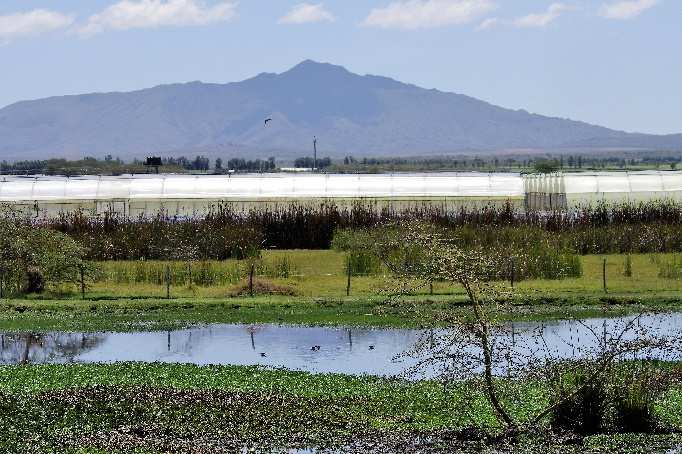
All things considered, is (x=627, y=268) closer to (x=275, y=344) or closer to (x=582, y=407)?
(x=275, y=344)

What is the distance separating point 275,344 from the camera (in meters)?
33.6

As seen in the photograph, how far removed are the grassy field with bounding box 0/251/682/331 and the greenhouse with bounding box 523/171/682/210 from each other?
26.8 meters

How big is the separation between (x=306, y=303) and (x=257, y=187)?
39397mm

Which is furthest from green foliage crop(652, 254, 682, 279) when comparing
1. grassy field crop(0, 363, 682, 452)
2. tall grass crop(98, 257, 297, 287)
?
grassy field crop(0, 363, 682, 452)

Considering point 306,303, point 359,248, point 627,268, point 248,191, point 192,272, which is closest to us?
point 306,303

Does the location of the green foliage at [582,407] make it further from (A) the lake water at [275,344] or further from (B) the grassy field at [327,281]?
(B) the grassy field at [327,281]

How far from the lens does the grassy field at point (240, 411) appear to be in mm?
21281

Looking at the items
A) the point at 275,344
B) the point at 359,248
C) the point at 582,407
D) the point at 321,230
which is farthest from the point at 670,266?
the point at 582,407

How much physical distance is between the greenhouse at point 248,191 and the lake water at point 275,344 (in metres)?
38.8

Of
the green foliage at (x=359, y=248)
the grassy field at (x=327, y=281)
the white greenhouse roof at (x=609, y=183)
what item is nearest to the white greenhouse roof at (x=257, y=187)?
the white greenhouse roof at (x=609, y=183)

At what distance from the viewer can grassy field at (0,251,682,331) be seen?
37250 millimetres

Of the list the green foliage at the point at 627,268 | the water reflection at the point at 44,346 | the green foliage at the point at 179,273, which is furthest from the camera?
the green foliage at the point at 627,268

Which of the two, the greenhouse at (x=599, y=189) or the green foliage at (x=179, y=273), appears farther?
the greenhouse at (x=599, y=189)

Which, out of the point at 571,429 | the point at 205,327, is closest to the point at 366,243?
the point at 205,327
